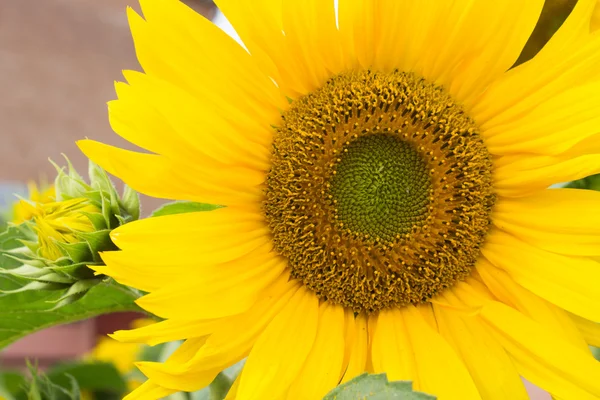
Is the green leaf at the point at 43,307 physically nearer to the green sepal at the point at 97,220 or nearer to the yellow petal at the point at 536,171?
the green sepal at the point at 97,220

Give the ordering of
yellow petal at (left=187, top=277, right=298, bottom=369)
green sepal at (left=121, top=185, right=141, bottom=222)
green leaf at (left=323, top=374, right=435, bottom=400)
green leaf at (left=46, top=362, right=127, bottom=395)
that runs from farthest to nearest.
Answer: green leaf at (left=46, top=362, right=127, bottom=395)
green sepal at (left=121, top=185, right=141, bottom=222)
yellow petal at (left=187, top=277, right=298, bottom=369)
green leaf at (left=323, top=374, right=435, bottom=400)

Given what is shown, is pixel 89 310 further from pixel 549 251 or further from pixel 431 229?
pixel 549 251

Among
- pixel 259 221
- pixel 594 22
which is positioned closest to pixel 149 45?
pixel 259 221

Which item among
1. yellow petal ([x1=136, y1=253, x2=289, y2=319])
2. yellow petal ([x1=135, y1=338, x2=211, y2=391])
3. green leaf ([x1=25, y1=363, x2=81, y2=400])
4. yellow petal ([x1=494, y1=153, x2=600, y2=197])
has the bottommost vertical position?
green leaf ([x1=25, y1=363, x2=81, y2=400])

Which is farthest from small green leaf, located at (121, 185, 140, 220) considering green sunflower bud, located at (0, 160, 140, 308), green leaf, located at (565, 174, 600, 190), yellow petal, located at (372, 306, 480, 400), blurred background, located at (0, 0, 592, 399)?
blurred background, located at (0, 0, 592, 399)

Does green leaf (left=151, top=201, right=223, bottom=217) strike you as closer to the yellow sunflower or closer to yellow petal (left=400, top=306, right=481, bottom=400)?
the yellow sunflower

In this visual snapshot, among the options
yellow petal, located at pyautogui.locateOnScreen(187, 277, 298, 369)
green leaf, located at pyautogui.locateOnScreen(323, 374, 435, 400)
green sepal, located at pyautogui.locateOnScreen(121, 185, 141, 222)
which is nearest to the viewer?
green leaf, located at pyautogui.locateOnScreen(323, 374, 435, 400)

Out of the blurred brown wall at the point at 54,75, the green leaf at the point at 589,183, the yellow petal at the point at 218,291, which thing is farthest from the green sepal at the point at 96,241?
the blurred brown wall at the point at 54,75
